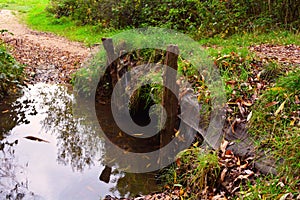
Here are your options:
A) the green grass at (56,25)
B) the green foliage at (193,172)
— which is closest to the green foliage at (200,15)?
the green grass at (56,25)

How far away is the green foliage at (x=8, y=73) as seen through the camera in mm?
7355

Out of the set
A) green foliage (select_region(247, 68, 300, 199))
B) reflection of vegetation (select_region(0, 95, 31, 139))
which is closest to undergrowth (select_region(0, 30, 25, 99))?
reflection of vegetation (select_region(0, 95, 31, 139))

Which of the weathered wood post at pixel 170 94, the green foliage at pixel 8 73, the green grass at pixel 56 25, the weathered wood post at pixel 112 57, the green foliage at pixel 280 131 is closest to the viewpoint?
the green foliage at pixel 280 131

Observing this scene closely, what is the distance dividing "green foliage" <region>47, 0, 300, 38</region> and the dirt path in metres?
1.56

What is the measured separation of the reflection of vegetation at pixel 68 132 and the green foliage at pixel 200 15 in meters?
3.95

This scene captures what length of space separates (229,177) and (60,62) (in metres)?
6.83

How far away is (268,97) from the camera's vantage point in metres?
4.36

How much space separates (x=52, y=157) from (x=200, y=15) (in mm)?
6030

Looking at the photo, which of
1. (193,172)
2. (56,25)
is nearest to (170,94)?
(193,172)

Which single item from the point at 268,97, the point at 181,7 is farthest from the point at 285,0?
the point at 268,97

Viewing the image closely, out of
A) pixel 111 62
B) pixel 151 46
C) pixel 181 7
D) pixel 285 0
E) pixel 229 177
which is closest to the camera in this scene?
pixel 229 177

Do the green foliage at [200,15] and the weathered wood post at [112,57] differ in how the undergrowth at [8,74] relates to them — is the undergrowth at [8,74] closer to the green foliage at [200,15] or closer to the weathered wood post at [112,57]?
the weathered wood post at [112,57]

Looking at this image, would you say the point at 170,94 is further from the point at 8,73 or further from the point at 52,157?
the point at 8,73

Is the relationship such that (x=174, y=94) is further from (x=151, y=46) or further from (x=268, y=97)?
(x=151, y=46)
